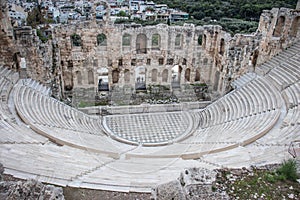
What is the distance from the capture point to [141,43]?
2133 centimetres

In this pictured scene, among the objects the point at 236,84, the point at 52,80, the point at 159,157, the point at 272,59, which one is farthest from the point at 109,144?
the point at 272,59

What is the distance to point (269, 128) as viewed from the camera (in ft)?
43.1

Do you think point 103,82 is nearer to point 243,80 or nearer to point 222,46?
point 222,46

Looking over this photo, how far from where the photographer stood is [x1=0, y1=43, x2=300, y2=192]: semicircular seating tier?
9531 millimetres

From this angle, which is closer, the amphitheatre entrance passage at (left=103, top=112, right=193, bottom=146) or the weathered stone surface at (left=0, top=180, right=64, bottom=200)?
the weathered stone surface at (left=0, top=180, right=64, bottom=200)

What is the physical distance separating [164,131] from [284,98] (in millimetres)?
7245

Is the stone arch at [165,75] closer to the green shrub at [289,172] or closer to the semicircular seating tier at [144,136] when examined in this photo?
the semicircular seating tier at [144,136]

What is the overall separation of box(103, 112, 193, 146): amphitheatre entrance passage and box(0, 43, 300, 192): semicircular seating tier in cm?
6

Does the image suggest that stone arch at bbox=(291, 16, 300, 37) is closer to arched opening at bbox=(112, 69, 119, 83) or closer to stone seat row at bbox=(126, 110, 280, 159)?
stone seat row at bbox=(126, 110, 280, 159)

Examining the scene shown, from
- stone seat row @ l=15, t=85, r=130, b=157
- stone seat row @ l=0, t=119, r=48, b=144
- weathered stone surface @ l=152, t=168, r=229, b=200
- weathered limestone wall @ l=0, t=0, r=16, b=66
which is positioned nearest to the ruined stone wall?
weathered limestone wall @ l=0, t=0, r=16, b=66

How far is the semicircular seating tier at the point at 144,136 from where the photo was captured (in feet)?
31.3

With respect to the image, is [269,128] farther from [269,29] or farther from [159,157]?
[269,29]

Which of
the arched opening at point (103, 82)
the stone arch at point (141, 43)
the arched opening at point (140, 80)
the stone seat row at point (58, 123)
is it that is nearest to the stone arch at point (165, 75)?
the arched opening at point (140, 80)

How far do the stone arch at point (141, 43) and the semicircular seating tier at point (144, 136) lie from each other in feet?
19.2
